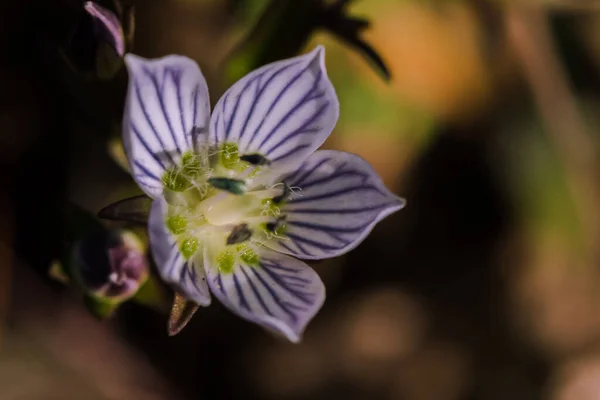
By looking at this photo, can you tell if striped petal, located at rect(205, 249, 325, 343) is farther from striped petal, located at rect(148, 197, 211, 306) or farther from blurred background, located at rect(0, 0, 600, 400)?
blurred background, located at rect(0, 0, 600, 400)

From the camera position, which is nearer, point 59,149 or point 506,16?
point 59,149

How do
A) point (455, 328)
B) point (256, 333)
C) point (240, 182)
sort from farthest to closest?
1. point (455, 328)
2. point (256, 333)
3. point (240, 182)

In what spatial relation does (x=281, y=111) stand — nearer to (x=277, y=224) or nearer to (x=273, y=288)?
(x=277, y=224)

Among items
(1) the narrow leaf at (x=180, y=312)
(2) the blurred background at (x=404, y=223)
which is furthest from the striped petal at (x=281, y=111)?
(2) the blurred background at (x=404, y=223)

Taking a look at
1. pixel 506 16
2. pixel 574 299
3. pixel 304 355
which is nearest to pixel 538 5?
pixel 506 16

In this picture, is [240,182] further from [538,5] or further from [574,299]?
[574,299]
